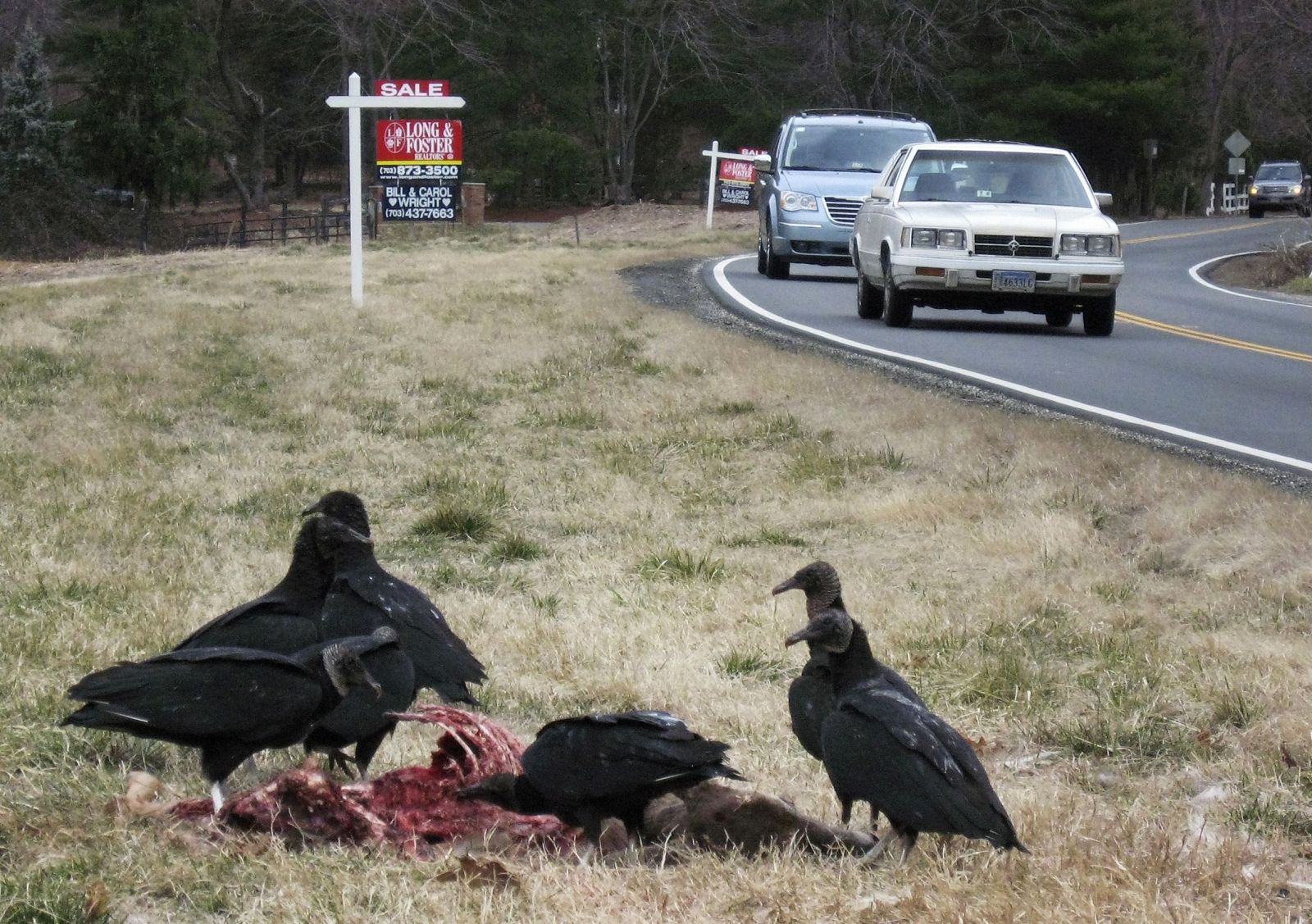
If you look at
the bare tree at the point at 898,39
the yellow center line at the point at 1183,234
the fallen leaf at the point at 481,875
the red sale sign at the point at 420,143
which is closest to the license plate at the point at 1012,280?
the fallen leaf at the point at 481,875

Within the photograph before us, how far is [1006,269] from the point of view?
15.6 meters

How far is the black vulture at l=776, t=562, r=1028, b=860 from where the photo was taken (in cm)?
376

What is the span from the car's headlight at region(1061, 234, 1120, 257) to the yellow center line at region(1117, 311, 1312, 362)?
1581mm

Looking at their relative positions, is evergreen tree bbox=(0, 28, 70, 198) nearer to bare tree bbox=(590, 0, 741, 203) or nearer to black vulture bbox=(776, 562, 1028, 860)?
bare tree bbox=(590, 0, 741, 203)

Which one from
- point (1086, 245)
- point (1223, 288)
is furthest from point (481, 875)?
point (1223, 288)

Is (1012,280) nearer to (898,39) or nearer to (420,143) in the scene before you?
(420,143)

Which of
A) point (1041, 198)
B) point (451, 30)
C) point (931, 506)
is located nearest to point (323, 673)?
point (931, 506)

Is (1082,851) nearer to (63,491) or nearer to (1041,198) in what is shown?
(63,491)

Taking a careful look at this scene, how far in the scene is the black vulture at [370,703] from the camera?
14.3 feet

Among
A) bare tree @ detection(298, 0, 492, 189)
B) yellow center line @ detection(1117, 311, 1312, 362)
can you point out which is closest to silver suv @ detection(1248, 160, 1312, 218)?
bare tree @ detection(298, 0, 492, 189)

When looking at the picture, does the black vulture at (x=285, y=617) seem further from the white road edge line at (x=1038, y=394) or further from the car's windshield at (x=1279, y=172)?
the car's windshield at (x=1279, y=172)

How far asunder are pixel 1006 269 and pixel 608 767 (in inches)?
487

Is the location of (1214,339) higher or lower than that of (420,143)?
lower

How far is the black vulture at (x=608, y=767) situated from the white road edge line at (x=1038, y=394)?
629 centimetres
